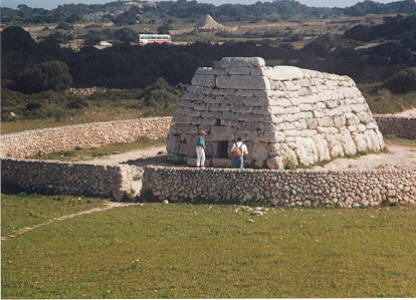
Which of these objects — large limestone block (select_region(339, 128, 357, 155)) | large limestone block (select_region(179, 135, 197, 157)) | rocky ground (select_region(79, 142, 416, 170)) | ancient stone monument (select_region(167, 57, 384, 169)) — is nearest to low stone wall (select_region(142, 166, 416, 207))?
ancient stone monument (select_region(167, 57, 384, 169))

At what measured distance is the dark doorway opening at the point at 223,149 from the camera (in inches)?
771

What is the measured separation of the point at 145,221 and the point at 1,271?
12.0ft

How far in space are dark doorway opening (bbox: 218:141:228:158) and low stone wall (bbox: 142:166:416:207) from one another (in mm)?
4026

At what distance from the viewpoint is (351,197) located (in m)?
15.1

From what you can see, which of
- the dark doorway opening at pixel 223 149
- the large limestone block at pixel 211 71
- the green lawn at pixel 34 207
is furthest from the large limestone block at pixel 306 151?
the green lawn at pixel 34 207

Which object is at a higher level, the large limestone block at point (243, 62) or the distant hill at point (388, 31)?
the large limestone block at point (243, 62)

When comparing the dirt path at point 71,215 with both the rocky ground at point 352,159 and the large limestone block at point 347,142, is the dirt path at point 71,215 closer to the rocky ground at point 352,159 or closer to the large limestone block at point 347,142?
the rocky ground at point 352,159

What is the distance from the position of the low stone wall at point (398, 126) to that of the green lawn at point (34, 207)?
53.9 ft

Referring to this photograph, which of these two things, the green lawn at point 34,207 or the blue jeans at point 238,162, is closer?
the green lawn at point 34,207

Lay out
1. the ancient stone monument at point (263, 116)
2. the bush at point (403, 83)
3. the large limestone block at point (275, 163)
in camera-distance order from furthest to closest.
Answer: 1. the bush at point (403, 83)
2. the ancient stone monument at point (263, 116)
3. the large limestone block at point (275, 163)

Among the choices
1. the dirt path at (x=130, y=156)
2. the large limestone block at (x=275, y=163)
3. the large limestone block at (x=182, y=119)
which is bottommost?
the dirt path at (x=130, y=156)

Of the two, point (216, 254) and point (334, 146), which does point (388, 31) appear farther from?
point (216, 254)

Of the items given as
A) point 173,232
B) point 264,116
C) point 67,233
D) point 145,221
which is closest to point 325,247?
point 173,232

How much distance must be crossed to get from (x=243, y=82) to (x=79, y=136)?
28.2 ft
